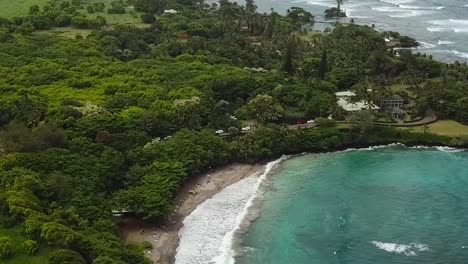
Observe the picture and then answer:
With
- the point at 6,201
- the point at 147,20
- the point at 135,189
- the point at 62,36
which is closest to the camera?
the point at 6,201

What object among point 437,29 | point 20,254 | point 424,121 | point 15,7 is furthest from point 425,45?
point 20,254

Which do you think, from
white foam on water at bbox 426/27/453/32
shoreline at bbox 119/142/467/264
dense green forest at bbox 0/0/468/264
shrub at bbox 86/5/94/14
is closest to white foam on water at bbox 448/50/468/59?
dense green forest at bbox 0/0/468/264

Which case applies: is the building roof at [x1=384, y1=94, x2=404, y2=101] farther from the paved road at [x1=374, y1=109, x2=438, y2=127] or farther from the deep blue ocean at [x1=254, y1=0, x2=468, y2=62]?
the deep blue ocean at [x1=254, y1=0, x2=468, y2=62]

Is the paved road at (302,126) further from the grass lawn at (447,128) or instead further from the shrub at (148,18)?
the shrub at (148,18)

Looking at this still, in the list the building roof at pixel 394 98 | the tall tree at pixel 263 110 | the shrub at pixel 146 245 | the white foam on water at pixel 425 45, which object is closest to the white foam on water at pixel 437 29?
the white foam on water at pixel 425 45

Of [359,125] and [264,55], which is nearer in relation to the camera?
[359,125]

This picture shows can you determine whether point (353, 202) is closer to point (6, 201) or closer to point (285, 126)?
point (285, 126)

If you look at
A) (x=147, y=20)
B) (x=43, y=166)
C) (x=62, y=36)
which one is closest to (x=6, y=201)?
(x=43, y=166)
